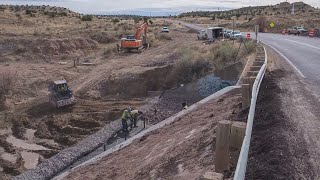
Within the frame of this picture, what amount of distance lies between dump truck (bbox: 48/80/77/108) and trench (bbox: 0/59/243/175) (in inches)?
20.5

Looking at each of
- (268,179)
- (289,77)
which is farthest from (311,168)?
(289,77)

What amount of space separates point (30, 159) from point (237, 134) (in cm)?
1686

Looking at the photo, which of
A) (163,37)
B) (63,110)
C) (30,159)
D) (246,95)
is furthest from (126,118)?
(163,37)

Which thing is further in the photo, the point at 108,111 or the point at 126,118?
the point at 108,111

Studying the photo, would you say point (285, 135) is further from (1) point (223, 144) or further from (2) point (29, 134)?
(2) point (29, 134)

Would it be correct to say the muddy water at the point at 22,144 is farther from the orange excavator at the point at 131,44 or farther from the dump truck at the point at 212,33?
the dump truck at the point at 212,33

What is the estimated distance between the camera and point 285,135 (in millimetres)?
8344

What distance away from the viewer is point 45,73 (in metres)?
38.4

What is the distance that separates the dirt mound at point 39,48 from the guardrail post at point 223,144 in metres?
41.0

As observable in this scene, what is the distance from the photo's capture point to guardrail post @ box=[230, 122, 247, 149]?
6789mm

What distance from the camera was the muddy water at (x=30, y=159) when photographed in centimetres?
2058

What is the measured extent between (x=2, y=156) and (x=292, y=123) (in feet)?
56.0

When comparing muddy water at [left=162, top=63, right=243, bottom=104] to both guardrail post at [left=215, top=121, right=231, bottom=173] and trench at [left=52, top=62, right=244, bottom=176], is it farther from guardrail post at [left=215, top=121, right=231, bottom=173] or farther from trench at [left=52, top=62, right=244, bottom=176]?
guardrail post at [left=215, top=121, right=231, bottom=173]

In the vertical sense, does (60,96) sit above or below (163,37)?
below
